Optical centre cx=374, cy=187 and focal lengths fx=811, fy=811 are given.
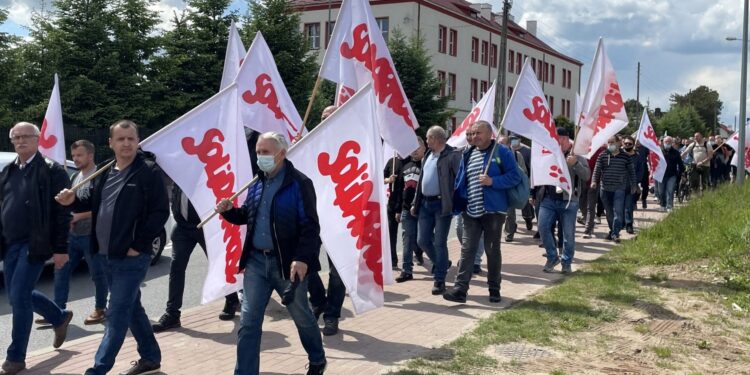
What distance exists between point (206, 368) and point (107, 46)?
965 inches

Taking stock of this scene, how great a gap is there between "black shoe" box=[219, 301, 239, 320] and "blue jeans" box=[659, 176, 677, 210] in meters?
13.8

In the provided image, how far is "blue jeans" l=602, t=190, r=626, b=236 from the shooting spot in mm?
13320

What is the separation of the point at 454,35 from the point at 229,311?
53.5m

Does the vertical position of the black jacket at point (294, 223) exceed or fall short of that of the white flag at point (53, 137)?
it falls short

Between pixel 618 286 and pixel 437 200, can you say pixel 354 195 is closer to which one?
pixel 437 200

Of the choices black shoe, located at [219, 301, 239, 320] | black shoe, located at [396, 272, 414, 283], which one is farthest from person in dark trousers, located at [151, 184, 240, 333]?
black shoe, located at [396, 272, 414, 283]

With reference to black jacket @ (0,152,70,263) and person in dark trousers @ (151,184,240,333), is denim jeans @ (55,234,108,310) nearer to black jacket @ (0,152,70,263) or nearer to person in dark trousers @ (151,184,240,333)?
person in dark trousers @ (151,184,240,333)

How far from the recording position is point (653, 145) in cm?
1695

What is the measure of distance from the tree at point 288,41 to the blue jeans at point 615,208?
2042 centimetres

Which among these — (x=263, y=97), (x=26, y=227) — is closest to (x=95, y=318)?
(x=26, y=227)

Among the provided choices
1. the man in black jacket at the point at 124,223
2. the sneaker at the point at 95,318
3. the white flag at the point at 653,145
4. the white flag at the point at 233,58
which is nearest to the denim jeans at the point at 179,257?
the sneaker at the point at 95,318

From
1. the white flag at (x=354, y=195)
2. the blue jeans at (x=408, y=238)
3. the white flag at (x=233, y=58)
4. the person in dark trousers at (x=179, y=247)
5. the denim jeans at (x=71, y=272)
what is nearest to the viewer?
the white flag at (x=354, y=195)

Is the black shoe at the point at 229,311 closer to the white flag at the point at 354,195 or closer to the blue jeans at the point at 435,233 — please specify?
the white flag at the point at 354,195

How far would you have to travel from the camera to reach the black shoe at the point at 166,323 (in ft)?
22.9
